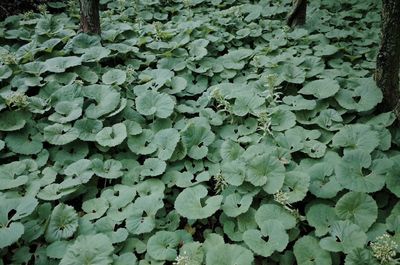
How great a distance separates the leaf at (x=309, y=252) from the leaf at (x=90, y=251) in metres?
1.16

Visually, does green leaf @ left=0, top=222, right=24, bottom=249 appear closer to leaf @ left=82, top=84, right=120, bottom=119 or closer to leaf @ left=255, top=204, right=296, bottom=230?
leaf @ left=82, top=84, right=120, bottom=119

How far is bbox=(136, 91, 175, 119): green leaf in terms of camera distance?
3.34m

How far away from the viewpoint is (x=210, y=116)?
342cm

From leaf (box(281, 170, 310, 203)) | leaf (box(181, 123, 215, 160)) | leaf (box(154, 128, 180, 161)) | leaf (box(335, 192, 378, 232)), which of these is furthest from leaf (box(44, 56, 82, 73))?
leaf (box(335, 192, 378, 232))

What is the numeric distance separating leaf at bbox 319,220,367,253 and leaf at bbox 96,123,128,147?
1.76 m

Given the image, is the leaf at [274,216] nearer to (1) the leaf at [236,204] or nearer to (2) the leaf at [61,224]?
(1) the leaf at [236,204]

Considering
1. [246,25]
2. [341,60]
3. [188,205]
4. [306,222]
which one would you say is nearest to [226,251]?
[188,205]

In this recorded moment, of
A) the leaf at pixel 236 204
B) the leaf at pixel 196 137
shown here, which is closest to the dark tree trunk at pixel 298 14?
the leaf at pixel 196 137

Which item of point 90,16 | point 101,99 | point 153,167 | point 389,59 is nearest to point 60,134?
point 101,99

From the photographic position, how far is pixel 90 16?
14.4ft

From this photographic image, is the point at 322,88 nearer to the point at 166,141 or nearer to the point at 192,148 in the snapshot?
the point at 192,148

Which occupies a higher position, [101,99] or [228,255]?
[101,99]

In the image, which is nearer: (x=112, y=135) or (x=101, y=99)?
(x=112, y=135)

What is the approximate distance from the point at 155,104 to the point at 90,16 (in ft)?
5.69
